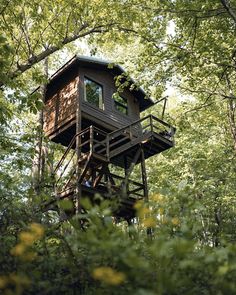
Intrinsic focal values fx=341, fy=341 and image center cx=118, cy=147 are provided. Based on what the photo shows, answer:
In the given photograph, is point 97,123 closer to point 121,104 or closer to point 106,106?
point 106,106

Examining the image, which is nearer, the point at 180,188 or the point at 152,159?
the point at 180,188

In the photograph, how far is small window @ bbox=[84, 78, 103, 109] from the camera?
16.2 m

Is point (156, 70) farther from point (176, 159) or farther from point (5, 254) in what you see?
point (176, 159)

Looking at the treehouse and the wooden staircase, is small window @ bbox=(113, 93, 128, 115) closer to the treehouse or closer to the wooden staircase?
the treehouse

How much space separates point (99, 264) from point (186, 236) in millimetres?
736

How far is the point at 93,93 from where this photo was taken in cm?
1664

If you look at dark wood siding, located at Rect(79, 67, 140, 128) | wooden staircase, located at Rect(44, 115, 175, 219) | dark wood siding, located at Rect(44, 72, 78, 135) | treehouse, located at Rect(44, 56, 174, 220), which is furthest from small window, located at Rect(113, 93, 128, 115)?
dark wood siding, located at Rect(44, 72, 78, 135)

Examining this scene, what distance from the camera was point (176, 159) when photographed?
77.2ft

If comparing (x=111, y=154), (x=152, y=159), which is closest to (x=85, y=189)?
(x=111, y=154)

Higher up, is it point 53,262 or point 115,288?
point 53,262

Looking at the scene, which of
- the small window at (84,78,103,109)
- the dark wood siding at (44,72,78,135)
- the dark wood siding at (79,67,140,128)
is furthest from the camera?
the small window at (84,78,103,109)

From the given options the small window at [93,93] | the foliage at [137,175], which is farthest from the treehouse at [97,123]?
the foliage at [137,175]

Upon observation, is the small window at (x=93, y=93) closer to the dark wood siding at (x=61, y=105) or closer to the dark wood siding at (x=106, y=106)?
the dark wood siding at (x=106, y=106)

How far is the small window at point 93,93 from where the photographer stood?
53.3 feet
